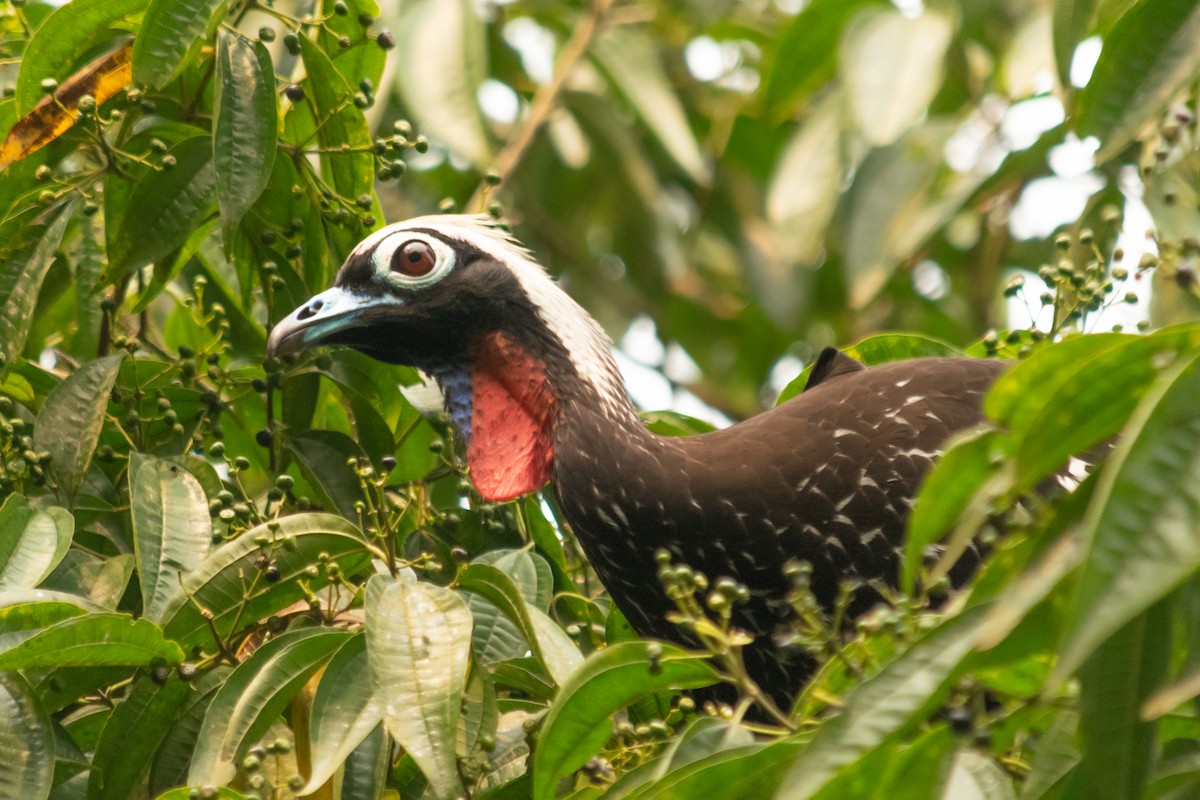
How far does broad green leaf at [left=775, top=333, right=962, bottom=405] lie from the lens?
3469 millimetres

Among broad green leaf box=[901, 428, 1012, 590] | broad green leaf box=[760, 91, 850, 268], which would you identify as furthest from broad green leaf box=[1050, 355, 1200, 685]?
broad green leaf box=[760, 91, 850, 268]

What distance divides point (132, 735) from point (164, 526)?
1.09ft

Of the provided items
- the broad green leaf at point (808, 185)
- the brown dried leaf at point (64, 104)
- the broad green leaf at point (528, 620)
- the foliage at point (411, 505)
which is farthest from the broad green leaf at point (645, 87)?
the broad green leaf at point (528, 620)

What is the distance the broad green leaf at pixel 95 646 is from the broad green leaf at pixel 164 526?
5.8 inches

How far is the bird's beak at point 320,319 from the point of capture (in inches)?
118

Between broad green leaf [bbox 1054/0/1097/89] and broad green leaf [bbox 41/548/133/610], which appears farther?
broad green leaf [bbox 41/548/133/610]

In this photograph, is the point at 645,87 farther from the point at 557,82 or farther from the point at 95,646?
the point at 95,646

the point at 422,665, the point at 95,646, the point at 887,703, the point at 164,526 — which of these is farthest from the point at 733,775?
the point at 164,526

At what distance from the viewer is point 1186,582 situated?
4.65 ft

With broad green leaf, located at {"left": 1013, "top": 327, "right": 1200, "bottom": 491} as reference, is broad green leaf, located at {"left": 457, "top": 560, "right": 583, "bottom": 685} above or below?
below

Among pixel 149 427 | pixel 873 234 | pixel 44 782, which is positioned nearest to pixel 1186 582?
pixel 44 782

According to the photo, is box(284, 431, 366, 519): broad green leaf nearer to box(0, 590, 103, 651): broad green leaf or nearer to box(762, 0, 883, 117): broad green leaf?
box(0, 590, 103, 651): broad green leaf

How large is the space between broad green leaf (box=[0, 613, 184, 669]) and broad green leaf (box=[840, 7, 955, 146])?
2.73m

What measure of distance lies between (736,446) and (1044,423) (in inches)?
61.7
